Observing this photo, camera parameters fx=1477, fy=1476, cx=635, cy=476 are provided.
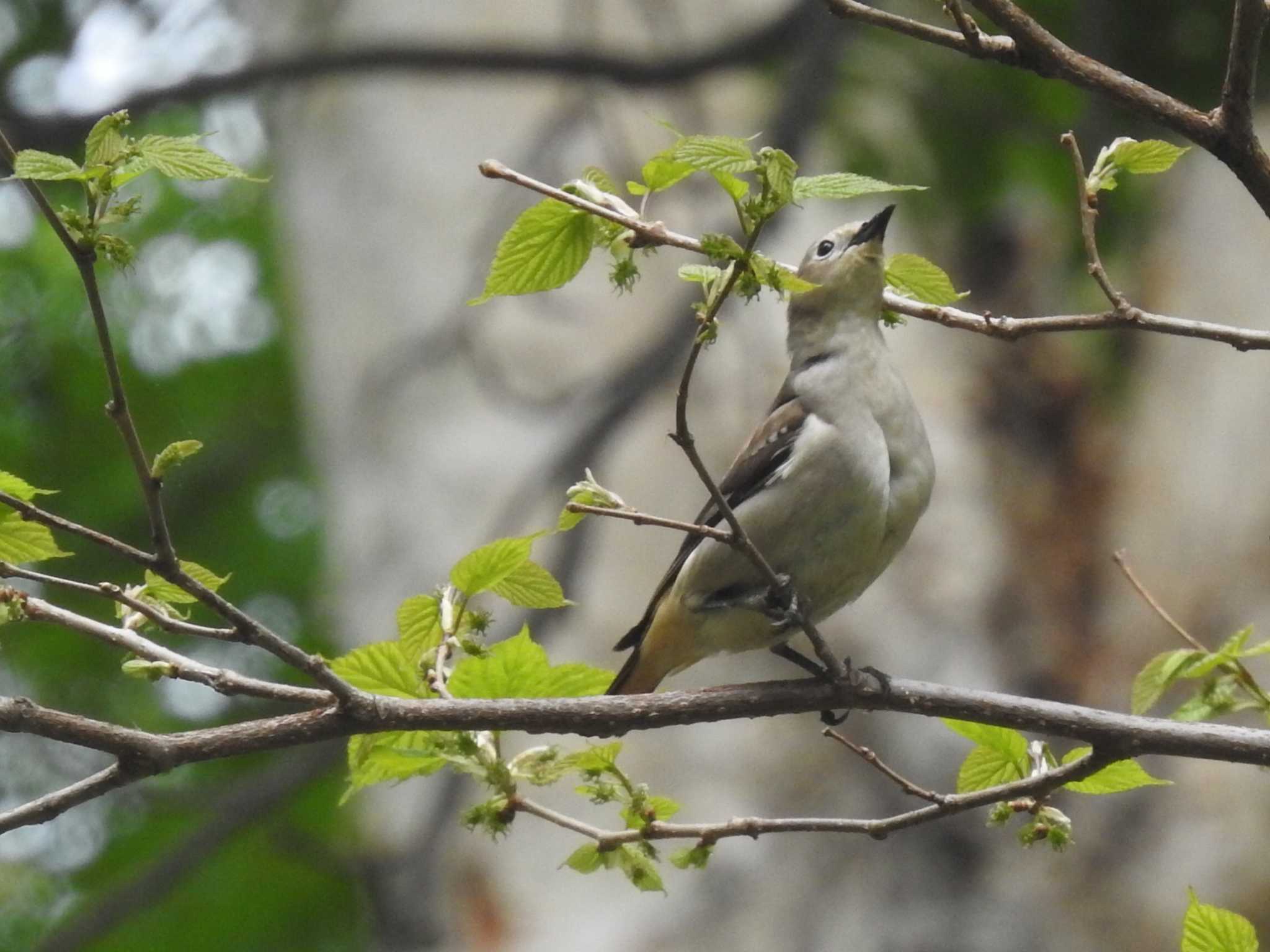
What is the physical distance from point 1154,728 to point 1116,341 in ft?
19.5

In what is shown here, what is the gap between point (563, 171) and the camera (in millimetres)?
6879

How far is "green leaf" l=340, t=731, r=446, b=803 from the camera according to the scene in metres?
2.24

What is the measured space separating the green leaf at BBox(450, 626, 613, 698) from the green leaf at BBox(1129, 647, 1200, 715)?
0.97 m

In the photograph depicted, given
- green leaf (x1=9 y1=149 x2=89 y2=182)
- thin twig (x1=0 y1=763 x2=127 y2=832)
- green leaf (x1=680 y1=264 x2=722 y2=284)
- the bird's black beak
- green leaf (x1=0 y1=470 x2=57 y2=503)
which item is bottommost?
thin twig (x1=0 y1=763 x2=127 y2=832)

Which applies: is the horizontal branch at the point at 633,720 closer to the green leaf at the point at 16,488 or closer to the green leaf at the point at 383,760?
the green leaf at the point at 383,760

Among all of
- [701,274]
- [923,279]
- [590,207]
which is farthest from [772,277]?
[923,279]

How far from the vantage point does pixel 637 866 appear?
2404mm

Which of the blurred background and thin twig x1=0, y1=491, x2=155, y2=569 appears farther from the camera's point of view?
the blurred background

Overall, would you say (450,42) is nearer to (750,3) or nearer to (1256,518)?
(750,3)

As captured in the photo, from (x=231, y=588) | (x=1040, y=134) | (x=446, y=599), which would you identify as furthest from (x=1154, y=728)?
(x=231, y=588)

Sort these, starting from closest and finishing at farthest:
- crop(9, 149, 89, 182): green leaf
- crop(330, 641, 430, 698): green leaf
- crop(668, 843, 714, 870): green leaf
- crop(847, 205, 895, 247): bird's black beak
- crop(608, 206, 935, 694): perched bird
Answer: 1. crop(9, 149, 89, 182): green leaf
2. crop(330, 641, 430, 698): green leaf
3. crop(668, 843, 714, 870): green leaf
4. crop(608, 206, 935, 694): perched bird
5. crop(847, 205, 895, 247): bird's black beak

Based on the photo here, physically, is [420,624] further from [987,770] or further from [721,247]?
[987,770]

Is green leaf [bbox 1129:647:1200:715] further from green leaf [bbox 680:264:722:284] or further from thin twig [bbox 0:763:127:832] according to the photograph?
thin twig [bbox 0:763:127:832]

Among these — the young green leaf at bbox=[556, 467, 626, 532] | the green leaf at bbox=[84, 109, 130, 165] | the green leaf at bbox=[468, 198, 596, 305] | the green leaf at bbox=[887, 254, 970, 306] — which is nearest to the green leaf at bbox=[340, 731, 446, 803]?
the young green leaf at bbox=[556, 467, 626, 532]
